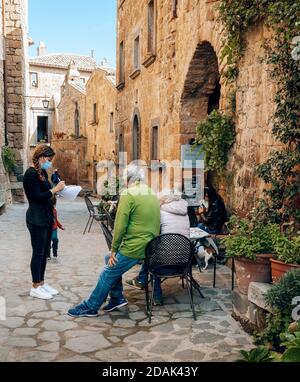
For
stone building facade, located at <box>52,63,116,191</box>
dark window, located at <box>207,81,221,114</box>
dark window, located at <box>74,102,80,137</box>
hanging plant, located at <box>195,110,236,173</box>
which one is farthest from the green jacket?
dark window, located at <box>74,102,80,137</box>

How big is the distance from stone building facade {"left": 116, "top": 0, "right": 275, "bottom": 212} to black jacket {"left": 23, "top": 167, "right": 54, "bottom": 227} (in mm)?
2594

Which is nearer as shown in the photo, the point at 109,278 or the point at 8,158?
the point at 109,278

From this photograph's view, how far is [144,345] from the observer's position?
3.70 meters

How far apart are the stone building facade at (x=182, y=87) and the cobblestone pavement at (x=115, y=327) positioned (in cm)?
175

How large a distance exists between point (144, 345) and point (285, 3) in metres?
3.66

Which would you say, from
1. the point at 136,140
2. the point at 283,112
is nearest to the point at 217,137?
the point at 283,112

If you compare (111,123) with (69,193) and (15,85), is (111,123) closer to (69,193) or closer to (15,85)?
(15,85)

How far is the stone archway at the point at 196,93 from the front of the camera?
8586 millimetres

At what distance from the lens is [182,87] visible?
352 inches

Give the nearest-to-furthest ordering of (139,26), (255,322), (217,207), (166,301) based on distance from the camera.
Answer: (255,322) → (166,301) → (217,207) → (139,26)

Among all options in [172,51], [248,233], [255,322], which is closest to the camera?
[255,322]

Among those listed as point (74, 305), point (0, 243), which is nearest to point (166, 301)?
point (74, 305)

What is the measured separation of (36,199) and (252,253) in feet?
7.55

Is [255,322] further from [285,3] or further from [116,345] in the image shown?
[285,3]
